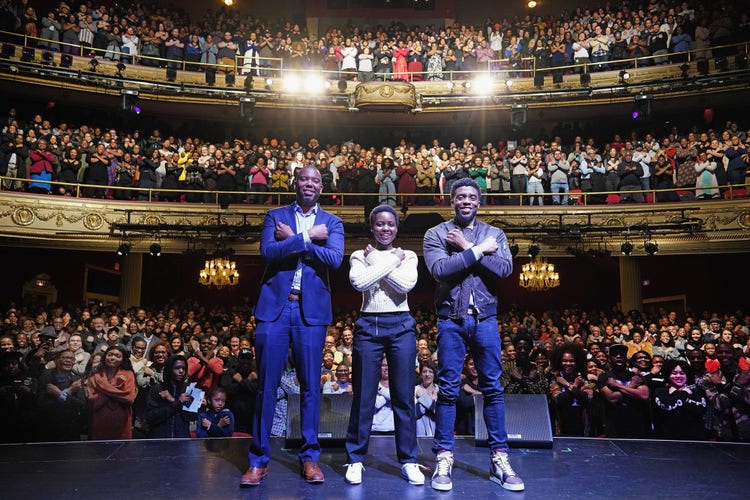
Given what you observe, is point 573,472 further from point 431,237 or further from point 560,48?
point 560,48

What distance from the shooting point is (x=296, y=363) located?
3068 millimetres

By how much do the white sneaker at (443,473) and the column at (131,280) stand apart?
442 inches

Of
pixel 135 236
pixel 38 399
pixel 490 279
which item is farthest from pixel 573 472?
pixel 135 236

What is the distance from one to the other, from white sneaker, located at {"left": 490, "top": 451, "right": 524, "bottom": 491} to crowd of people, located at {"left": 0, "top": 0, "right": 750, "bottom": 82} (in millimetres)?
12110

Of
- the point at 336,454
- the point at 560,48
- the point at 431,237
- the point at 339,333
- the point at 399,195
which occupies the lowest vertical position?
the point at 336,454

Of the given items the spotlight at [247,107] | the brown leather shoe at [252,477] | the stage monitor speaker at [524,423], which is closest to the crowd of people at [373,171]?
the spotlight at [247,107]

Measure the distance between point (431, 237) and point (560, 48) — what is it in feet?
41.1

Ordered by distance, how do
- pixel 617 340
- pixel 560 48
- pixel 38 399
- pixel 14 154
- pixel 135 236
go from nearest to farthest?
1. pixel 38 399
2. pixel 617 340
3. pixel 14 154
4. pixel 135 236
5. pixel 560 48

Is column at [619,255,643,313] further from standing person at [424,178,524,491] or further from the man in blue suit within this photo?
the man in blue suit

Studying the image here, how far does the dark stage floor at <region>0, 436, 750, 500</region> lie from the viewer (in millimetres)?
2689

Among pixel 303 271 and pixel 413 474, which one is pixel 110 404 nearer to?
pixel 303 271

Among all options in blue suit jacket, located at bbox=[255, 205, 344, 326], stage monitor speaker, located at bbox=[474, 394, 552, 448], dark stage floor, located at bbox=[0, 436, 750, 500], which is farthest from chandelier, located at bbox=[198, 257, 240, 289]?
blue suit jacket, located at bbox=[255, 205, 344, 326]

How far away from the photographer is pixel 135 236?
12070 millimetres

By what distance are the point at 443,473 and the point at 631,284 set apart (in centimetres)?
1124
